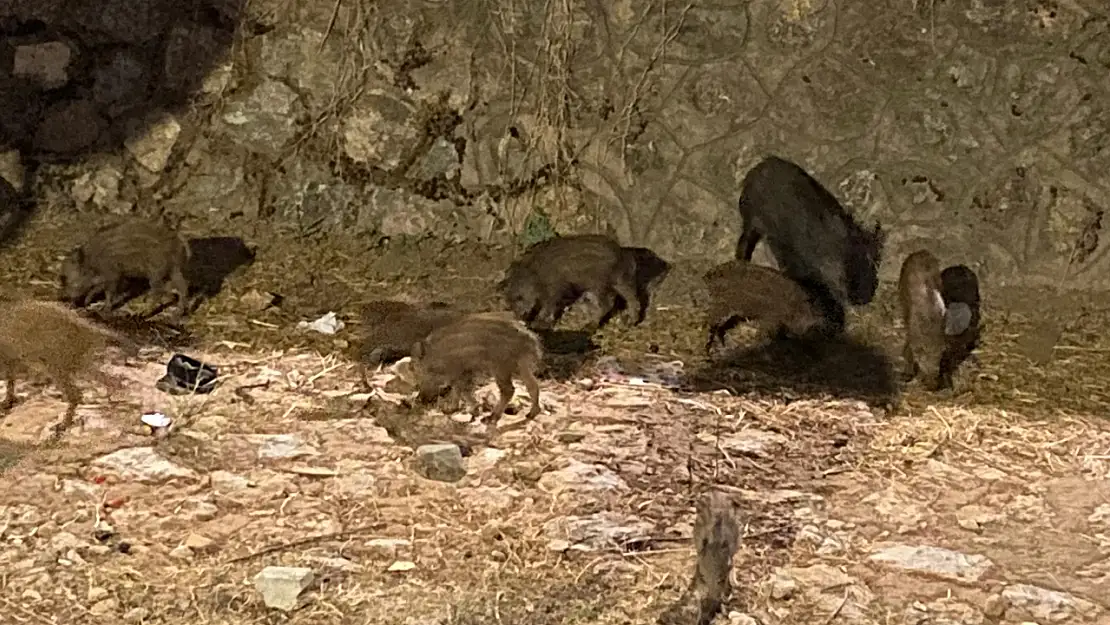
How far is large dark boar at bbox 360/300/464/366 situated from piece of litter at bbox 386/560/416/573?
3.85ft

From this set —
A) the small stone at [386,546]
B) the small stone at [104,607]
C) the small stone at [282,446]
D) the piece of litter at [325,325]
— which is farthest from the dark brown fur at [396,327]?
the small stone at [104,607]

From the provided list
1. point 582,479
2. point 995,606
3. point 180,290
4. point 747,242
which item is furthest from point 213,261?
point 995,606

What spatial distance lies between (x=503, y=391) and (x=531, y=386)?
96 mm

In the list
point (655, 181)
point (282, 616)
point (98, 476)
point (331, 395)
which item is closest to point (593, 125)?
point (655, 181)

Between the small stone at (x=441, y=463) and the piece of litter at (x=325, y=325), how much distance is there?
1188 mm

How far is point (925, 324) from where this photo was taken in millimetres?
5000

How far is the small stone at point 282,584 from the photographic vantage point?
346 cm

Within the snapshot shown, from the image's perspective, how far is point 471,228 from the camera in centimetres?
632

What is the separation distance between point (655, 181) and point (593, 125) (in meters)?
0.38

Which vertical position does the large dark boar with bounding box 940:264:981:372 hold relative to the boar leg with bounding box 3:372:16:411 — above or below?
above

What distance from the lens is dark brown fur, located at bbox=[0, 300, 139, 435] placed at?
4383mm

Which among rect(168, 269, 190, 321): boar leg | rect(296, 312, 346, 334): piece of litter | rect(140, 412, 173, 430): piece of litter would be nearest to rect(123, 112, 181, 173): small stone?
rect(168, 269, 190, 321): boar leg

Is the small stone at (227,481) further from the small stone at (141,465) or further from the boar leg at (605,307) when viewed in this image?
the boar leg at (605,307)

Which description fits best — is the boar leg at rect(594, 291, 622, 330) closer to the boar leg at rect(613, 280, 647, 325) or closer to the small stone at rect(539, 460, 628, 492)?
the boar leg at rect(613, 280, 647, 325)
